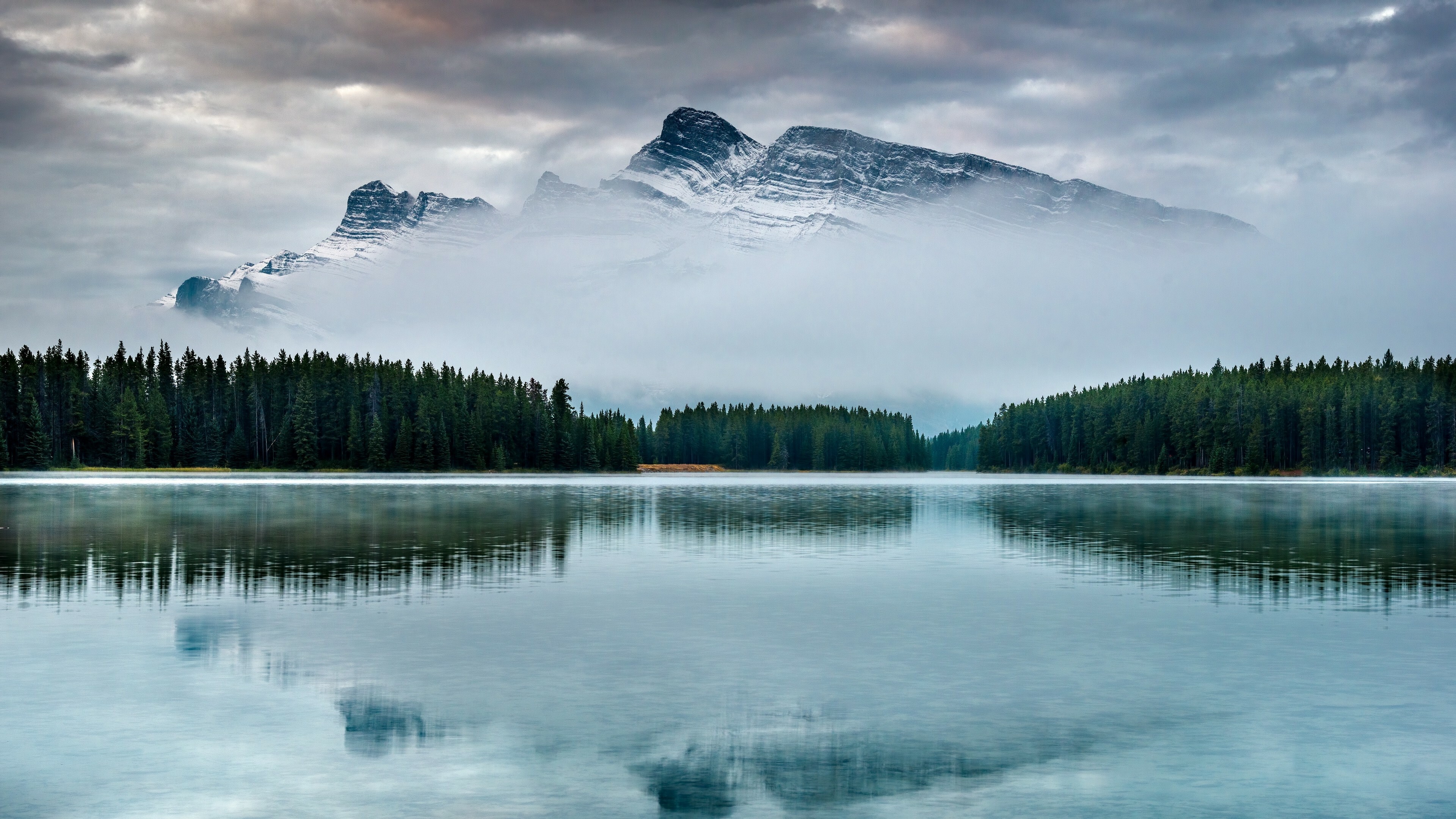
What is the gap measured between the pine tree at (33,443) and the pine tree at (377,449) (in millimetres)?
46568

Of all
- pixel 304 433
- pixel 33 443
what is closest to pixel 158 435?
pixel 33 443

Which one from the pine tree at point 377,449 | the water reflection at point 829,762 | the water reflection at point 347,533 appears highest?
the pine tree at point 377,449

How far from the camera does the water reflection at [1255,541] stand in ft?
103

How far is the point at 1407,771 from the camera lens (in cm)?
1343

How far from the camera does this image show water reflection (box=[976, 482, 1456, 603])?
31.4 metres

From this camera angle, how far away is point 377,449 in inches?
7495

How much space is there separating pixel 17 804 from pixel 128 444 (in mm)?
198629

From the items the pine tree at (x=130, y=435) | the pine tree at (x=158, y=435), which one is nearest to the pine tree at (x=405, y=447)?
the pine tree at (x=158, y=435)

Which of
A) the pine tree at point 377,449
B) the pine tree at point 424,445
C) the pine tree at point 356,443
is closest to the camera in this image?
the pine tree at point 377,449

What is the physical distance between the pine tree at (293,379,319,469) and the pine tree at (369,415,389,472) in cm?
928

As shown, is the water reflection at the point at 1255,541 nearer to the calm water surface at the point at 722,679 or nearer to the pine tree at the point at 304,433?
the calm water surface at the point at 722,679

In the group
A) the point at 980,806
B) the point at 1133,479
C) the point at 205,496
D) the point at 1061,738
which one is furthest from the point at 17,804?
the point at 1133,479

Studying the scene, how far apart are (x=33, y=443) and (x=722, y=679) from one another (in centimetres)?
19180

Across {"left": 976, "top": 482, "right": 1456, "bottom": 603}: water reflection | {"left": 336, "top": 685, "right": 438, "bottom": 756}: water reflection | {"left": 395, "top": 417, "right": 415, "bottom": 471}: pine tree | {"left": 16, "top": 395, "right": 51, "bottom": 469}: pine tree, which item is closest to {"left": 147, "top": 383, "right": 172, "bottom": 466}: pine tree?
{"left": 16, "top": 395, "right": 51, "bottom": 469}: pine tree
